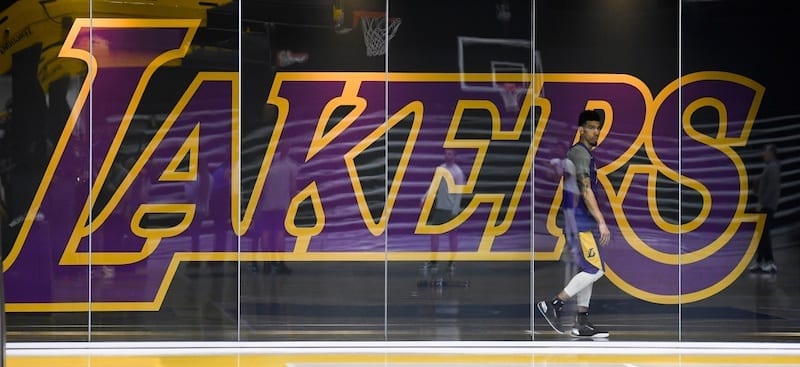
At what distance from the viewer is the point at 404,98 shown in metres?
9.37

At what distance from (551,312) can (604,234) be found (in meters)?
0.79

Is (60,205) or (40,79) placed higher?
(40,79)

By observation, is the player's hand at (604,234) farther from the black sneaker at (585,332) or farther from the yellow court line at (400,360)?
the yellow court line at (400,360)

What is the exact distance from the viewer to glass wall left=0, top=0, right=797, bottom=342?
30.3ft

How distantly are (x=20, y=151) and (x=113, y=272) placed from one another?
1227 millimetres

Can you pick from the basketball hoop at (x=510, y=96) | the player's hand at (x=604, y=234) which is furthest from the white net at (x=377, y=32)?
the player's hand at (x=604, y=234)

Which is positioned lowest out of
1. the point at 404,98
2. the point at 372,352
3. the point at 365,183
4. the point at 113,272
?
the point at 372,352

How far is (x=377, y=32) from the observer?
9.32m

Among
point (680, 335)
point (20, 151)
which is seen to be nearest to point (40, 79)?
point (20, 151)

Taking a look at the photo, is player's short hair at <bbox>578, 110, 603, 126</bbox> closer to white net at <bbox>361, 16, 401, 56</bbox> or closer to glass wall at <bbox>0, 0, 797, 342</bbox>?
glass wall at <bbox>0, 0, 797, 342</bbox>

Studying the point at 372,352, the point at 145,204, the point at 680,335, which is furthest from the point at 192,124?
the point at 680,335

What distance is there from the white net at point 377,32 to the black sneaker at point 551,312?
2.49 metres

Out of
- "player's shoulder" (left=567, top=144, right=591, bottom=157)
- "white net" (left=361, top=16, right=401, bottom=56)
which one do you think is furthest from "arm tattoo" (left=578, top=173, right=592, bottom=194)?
"white net" (left=361, top=16, right=401, bottom=56)

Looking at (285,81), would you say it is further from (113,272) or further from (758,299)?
(758,299)
